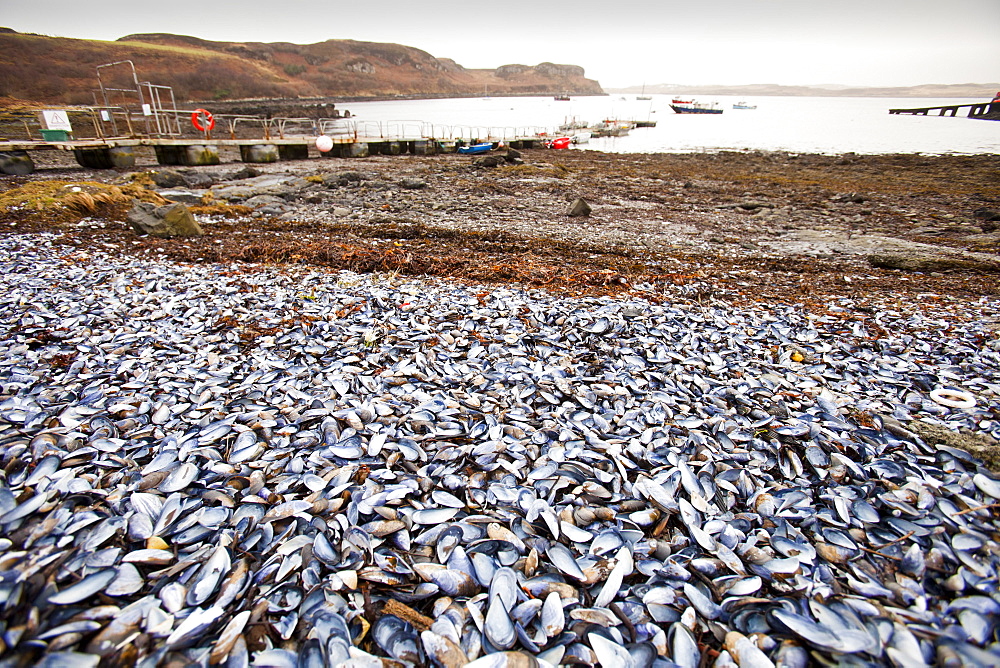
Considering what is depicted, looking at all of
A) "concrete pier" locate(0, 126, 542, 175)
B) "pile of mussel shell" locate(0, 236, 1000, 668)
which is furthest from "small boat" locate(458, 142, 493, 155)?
"pile of mussel shell" locate(0, 236, 1000, 668)

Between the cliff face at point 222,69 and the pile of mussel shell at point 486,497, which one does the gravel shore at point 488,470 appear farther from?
the cliff face at point 222,69

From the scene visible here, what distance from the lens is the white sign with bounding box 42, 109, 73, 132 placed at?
20719 millimetres

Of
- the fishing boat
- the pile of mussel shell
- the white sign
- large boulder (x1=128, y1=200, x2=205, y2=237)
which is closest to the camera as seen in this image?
the pile of mussel shell

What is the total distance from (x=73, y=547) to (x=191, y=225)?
30.0 feet

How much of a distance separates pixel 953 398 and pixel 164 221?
12.6 metres

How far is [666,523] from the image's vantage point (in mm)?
2447

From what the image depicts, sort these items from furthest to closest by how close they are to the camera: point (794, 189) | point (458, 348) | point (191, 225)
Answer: point (794, 189) < point (191, 225) < point (458, 348)

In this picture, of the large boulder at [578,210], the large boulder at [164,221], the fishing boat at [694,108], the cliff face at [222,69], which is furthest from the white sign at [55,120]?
the fishing boat at [694,108]

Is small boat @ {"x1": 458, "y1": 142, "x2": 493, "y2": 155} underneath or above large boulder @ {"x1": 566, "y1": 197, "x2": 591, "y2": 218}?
above

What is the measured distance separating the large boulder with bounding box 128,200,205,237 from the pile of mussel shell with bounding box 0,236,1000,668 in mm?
4879

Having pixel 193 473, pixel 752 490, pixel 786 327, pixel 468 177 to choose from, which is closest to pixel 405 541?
pixel 193 473

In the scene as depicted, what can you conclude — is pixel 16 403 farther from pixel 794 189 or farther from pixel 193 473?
pixel 794 189

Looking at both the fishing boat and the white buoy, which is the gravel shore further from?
the fishing boat

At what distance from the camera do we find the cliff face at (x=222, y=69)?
2653 inches
